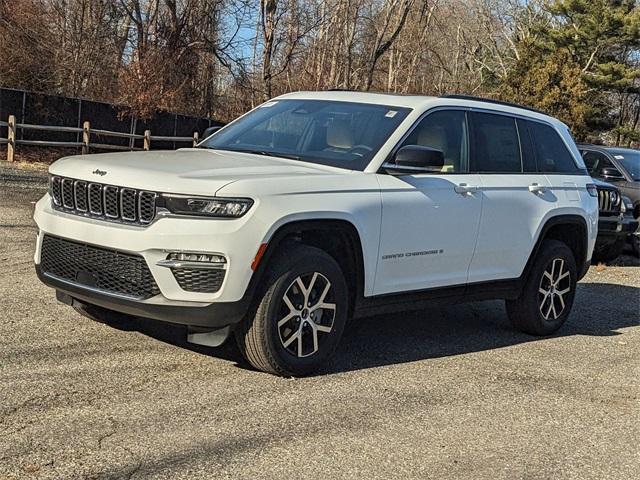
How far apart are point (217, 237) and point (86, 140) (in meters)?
18.3

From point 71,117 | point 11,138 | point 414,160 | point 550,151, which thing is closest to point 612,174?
point 550,151

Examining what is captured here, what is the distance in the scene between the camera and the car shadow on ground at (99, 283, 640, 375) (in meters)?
6.12

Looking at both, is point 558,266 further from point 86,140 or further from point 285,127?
point 86,140

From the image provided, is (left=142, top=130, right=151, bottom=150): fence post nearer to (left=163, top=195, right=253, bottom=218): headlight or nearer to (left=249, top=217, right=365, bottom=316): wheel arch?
(left=249, top=217, right=365, bottom=316): wheel arch

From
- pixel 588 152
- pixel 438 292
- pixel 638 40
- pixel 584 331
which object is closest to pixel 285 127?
pixel 438 292

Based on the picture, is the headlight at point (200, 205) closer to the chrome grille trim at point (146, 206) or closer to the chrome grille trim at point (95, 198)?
the chrome grille trim at point (146, 206)

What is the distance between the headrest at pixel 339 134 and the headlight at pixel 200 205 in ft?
4.84

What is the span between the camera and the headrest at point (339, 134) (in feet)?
20.4

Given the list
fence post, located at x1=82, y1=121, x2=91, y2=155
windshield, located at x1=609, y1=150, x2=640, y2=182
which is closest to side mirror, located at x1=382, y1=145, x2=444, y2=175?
windshield, located at x1=609, y1=150, x2=640, y2=182

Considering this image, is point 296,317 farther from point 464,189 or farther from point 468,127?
point 468,127

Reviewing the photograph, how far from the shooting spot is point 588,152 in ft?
49.3

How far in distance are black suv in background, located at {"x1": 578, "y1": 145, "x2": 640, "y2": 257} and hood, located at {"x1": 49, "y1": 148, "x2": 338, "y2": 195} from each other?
905 centimetres

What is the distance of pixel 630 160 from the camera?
14844 millimetres

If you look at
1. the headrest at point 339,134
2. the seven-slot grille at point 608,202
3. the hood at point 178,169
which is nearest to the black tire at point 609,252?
the seven-slot grille at point 608,202
